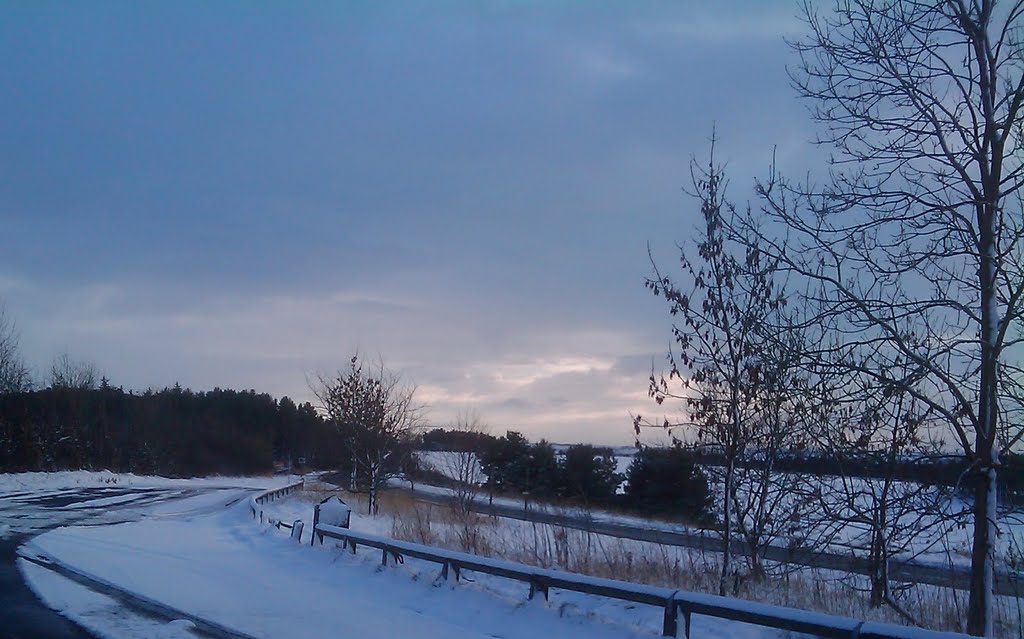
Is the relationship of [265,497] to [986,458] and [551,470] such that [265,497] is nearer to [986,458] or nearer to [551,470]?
[551,470]

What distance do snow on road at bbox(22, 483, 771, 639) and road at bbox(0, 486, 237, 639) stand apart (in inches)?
15.4

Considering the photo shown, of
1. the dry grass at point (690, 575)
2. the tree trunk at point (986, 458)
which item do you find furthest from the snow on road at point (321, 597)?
the tree trunk at point (986, 458)

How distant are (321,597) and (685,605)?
647 centimetres

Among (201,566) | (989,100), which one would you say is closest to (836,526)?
(989,100)

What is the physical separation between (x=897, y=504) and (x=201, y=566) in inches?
522

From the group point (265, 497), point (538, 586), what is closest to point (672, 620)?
point (538, 586)

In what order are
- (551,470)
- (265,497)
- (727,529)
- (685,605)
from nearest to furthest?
1. (685,605)
2. (727,529)
3. (551,470)
4. (265,497)

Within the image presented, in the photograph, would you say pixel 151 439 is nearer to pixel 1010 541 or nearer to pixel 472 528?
pixel 472 528

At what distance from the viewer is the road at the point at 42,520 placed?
1055cm

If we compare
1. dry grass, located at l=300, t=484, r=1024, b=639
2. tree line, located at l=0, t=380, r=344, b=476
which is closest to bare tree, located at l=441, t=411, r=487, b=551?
dry grass, located at l=300, t=484, r=1024, b=639

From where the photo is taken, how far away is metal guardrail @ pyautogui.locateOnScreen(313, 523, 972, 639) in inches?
314

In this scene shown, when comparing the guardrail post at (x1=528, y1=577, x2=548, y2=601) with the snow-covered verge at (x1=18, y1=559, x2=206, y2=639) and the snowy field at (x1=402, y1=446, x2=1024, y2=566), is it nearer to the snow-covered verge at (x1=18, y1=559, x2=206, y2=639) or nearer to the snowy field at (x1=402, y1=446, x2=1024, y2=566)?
the snowy field at (x1=402, y1=446, x2=1024, y2=566)

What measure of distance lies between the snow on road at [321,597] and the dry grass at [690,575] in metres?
1.65

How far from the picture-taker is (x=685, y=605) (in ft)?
31.5
